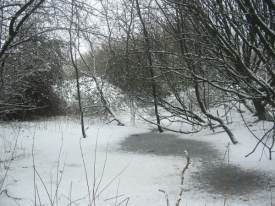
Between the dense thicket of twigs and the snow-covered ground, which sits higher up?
the dense thicket of twigs

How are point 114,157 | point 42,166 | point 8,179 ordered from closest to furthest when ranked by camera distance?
1. point 8,179
2. point 42,166
3. point 114,157

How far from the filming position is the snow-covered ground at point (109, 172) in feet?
14.6

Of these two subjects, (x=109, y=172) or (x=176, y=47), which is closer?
(x=109, y=172)

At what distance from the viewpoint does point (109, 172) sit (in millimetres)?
5953

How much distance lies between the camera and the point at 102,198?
180 inches

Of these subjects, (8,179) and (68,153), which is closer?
(8,179)

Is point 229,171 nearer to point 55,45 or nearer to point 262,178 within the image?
point 262,178

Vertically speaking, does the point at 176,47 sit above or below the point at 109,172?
above

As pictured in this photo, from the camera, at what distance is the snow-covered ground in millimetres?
4465

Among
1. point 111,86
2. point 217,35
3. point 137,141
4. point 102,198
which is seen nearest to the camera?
point 217,35

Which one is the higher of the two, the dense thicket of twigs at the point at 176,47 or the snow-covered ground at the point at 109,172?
the dense thicket of twigs at the point at 176,47

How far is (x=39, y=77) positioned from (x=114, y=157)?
9.31 meters

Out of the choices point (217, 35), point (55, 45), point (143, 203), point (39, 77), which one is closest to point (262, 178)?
point (143, 203)

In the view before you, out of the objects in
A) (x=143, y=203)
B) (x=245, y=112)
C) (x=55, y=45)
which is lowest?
(x=143, y=203)
